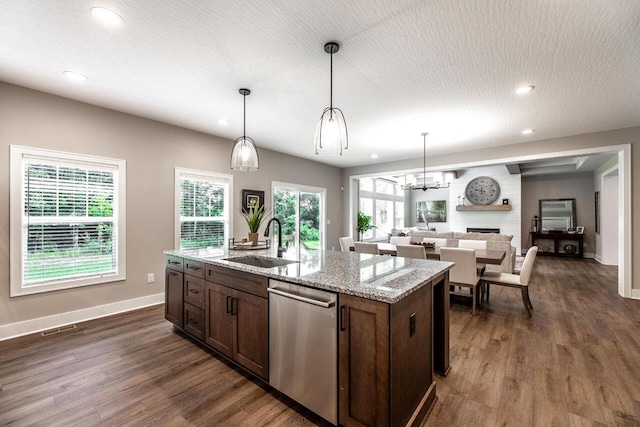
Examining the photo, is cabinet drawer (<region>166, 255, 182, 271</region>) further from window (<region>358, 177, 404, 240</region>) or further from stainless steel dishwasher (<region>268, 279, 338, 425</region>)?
window (<region>358, 177, 404, 240</region>)

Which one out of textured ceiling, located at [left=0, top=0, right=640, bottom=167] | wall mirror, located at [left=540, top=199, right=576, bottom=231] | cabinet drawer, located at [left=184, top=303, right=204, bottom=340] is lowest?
cabinet drawer, located at [left=184, top=303, right=204, bottom=340]

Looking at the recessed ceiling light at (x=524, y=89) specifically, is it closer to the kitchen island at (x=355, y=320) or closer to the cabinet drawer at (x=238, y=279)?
the kitchen island at (x=355, y=320)

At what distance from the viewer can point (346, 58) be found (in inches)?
95.3

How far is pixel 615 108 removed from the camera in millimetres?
3469

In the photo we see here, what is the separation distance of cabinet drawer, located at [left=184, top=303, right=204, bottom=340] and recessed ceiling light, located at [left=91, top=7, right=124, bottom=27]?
7.77ft

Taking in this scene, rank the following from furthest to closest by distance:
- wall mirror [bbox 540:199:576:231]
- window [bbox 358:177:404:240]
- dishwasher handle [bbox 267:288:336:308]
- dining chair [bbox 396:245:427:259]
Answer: window [bbox 358:177:404:240]
wall mirror [bbox 540:199:576:231]
dining chair [bbox 396:245:427:259]
dishwasher handle [bbox 267:288:336:308]

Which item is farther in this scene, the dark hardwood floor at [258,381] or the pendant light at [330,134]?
the pendant light at [330,134]

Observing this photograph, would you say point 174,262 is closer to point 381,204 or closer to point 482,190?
point 381,204

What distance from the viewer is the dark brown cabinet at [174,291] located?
2883mm

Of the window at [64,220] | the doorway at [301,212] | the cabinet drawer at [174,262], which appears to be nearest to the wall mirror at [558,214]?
the doorway at [301,212]

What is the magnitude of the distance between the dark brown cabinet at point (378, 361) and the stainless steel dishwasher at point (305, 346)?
0.07 m

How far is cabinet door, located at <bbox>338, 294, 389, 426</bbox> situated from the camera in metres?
1.38

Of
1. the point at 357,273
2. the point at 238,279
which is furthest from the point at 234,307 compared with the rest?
the point at 357,273

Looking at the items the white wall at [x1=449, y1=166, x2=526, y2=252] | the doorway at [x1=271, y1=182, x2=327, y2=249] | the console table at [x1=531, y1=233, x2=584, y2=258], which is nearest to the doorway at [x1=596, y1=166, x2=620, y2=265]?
the console table at [x1=531, y1=233, x2=584, y2=258]
